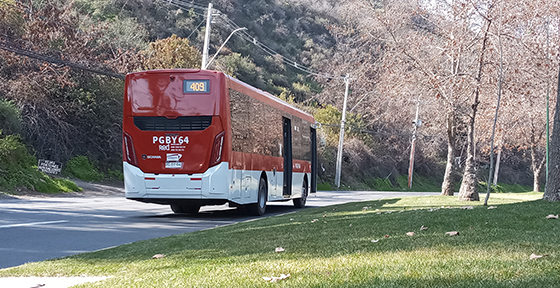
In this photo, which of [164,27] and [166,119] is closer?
[166,119]

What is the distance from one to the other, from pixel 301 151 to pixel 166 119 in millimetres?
8255

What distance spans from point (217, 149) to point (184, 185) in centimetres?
115

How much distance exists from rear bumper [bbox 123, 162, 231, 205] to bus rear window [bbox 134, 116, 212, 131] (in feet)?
3.33

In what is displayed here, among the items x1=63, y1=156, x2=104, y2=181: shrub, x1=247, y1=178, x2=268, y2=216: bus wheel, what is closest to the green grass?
x1=247, y1=178, x2=268, y2=216: bus wheel

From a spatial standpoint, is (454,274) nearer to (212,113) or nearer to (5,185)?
(212,113)

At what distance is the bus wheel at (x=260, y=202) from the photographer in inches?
707

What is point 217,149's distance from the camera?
49.6ft

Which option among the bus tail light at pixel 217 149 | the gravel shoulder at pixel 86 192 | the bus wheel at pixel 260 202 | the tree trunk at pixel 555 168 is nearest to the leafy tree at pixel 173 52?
the gravel shoulder at pixel 86 192

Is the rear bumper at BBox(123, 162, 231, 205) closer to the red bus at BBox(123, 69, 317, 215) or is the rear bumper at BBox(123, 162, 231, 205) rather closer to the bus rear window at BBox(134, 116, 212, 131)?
the red bus at BBox(123, 69, 317, 215)

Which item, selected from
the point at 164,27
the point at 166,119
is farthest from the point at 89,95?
the point at 164,27

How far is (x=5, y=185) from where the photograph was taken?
22.3m

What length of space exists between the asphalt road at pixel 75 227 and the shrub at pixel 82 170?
40.0 feet

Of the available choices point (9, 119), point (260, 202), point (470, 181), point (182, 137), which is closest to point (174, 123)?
point (182, 137)

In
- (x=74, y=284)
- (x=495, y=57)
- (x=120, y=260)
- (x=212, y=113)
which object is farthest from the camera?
(x=495, y=57)
